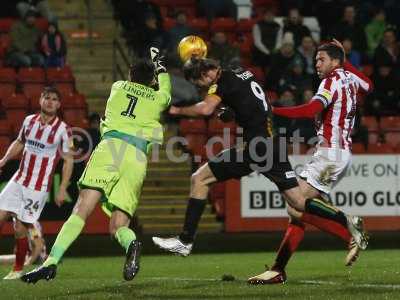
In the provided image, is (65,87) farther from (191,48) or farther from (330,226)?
(330,226)

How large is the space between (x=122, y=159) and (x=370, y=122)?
9.24 metres

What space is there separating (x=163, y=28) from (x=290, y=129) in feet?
12.0

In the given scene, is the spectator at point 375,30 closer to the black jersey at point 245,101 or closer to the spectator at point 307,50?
the spectator at point 307,50

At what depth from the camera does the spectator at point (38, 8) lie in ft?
63.3

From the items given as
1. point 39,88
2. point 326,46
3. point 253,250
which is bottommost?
point 253,250

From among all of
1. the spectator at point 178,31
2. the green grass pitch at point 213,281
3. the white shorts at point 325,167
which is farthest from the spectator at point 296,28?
the white shorts at point 325,167

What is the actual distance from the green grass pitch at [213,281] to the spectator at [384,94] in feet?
15.9

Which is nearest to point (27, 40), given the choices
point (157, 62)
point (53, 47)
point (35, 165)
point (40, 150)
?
point (53, 47)

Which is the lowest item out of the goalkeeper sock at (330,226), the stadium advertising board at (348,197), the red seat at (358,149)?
the stadium advertising board at (348,197)

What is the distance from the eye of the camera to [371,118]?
1844cm

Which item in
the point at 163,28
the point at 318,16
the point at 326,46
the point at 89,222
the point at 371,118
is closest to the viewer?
the point at 326,46

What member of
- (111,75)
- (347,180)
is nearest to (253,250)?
(347,180)

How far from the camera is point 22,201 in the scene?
500 inches

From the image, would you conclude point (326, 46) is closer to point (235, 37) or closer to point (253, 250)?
point (253, 250)
